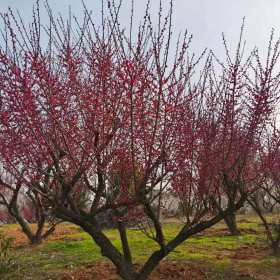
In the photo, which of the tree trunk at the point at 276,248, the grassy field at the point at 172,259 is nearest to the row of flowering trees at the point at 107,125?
the grassy field at the point at 172,259

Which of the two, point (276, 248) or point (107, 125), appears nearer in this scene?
point (107, 125)

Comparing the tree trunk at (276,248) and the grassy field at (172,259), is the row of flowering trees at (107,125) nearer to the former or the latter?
the grassy field at (172,259)

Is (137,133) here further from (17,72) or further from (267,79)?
(267,79)

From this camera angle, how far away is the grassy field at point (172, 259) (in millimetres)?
8023

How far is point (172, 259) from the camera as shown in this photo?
9.55 meters

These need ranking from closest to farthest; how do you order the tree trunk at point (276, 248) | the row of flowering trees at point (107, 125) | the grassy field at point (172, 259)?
1. the row of flowering trees at point (107, 125)
2. the grassy field at point (172, 259)
3. the tree trunk at point (276, 248)

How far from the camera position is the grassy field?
8.02 m

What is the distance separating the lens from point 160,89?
4.70m

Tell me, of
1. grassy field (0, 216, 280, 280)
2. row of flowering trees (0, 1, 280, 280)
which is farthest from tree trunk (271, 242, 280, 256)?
row of flowering trees (0, 1, 280, 280)

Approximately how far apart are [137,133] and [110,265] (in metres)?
4.34

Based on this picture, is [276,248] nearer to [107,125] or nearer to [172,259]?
[172,259]

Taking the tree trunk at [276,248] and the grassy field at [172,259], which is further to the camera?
the tree trunk at [276,248]

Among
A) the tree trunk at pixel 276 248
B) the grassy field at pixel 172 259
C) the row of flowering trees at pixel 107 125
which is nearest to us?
the row of flowering trees at pixel 107 125

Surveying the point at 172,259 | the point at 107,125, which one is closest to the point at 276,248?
the point at 172,259
